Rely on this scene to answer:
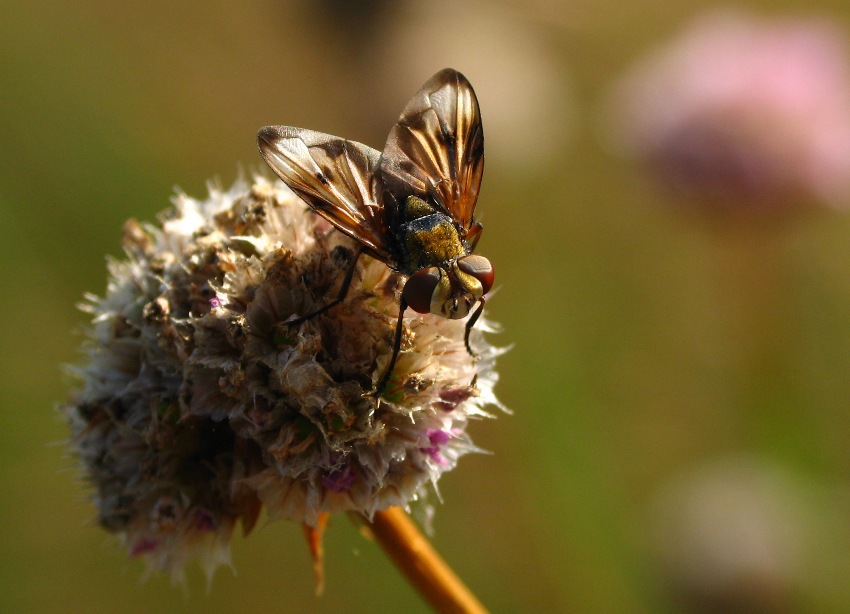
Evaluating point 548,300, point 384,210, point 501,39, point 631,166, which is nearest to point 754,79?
point 631,166

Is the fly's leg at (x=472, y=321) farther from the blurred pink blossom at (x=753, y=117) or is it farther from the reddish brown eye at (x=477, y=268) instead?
the blurred pink blossom at (x=753, y=117)

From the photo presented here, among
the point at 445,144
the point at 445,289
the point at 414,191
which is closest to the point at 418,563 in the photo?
the point at 445,289

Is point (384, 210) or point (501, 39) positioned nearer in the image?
point (384, 210)

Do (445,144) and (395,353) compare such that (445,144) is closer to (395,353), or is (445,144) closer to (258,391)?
(395,353)

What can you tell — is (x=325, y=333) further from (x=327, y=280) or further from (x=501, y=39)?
(x=501, y=39)

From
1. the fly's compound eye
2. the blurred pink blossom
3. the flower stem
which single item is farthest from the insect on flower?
the blurred pink blossom

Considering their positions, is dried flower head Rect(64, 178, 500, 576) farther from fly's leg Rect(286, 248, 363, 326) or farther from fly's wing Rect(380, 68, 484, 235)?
fly's wing Rect(380, 68, 484, 235)

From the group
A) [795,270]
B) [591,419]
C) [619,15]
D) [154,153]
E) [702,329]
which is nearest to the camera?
[591,419]
